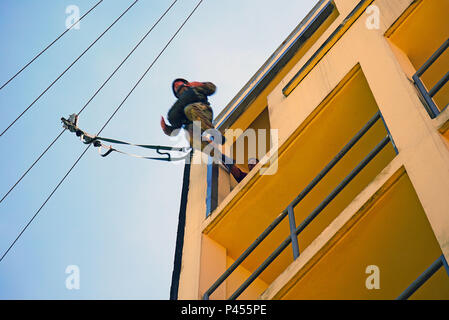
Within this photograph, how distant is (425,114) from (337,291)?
1.78 metres

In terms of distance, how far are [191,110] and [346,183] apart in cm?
415

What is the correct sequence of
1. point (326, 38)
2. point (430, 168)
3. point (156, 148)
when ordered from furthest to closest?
point (156, 148) → point (326, 38) → point (430, 168)

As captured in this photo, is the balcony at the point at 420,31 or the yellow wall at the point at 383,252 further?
the balcony at the point at 420,31

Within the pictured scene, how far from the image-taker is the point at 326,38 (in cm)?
707

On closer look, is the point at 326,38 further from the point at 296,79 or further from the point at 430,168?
the point at 430,168

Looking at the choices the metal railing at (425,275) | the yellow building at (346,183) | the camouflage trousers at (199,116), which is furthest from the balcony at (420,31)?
the camouflage trousers at (199,116)

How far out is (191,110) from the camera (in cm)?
845

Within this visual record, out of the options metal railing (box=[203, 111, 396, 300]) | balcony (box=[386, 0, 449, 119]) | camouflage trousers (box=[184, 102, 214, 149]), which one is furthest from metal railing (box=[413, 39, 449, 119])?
camouflage trousers (box=[184, 102, 214, 149])

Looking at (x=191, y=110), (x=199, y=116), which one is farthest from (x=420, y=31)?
(x=191, y=110)

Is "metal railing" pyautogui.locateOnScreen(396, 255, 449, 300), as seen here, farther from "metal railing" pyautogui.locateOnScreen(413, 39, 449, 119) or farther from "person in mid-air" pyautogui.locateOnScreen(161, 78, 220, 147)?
"person in mid-air" pyautogui.locateOnScreen(161, 78, 220, 147)

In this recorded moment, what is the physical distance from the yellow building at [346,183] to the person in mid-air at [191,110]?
2.26 ft

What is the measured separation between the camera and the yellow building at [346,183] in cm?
436

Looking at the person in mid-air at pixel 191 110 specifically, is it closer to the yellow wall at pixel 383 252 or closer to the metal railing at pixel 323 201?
the metal railing at pixel 323 201

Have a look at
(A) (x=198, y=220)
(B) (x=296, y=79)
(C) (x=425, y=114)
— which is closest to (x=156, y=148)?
(A) (x=198, y=220)
